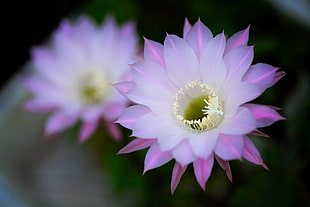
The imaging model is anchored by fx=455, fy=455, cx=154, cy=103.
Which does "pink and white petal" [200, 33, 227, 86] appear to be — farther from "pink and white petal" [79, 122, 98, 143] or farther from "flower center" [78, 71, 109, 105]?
"flower center" [78, 71, 109, 105]

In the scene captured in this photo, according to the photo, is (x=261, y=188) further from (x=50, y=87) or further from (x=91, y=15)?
(x=91, y=15)

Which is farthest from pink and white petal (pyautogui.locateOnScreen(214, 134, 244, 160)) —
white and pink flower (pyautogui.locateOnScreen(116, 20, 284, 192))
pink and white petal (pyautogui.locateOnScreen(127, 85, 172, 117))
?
pink and white petal (pyautogui.locateOnScreen(127, 85, 172, 117))

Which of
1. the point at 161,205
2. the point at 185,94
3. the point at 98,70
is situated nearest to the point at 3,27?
the point at 98,70

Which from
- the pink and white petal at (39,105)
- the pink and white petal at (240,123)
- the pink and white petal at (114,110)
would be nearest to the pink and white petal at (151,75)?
the pink and white petal at (240,123)

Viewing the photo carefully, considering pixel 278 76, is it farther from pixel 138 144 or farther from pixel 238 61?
pixel 138 144

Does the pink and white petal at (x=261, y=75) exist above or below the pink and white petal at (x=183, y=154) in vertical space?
above

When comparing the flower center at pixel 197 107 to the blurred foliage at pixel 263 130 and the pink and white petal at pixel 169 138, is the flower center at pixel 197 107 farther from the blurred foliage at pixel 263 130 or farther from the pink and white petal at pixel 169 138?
the blurred foliage at pixel 263 130

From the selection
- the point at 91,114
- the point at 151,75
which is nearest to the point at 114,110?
the point at 91,114
